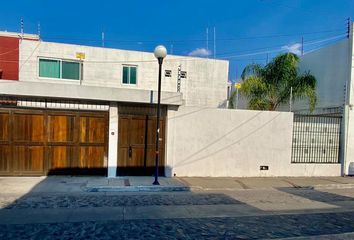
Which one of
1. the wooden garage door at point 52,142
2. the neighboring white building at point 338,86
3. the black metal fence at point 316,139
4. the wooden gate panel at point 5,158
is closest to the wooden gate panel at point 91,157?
the wooden garage door at point 52,142

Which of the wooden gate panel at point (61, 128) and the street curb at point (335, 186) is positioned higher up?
the wooden gate panel at point (61, 128)

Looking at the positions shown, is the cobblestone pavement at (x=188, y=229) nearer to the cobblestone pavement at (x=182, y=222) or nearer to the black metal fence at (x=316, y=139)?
the cobblestone pavement at (x=182, y=222)

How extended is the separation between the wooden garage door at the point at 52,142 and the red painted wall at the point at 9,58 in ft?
40.2

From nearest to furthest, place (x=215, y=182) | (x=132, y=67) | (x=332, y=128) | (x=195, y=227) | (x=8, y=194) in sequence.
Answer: (x=195, y=227)
(x=8, y=194)
(x=215, y=182)
(x=332, y=128)
(x=132, y=67)

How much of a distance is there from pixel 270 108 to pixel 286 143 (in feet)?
13.9

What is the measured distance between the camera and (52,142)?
11312 millimetres

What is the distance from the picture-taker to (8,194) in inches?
338

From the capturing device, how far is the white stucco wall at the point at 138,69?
19016 millimetres

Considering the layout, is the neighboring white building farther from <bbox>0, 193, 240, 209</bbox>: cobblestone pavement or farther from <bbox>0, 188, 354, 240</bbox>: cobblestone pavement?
<bbox>0, 193, 240, 209</bbox>: cobblestone pavement

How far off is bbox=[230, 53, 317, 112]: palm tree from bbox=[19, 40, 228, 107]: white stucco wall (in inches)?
216

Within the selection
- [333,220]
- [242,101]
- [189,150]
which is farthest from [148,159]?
[242,101]

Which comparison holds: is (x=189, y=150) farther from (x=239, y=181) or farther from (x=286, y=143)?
(x=286, y=143)

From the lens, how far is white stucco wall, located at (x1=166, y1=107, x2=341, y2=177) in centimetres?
1226

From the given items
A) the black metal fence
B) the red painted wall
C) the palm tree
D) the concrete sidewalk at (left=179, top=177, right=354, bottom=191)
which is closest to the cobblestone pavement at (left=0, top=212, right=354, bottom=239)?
the concrete sidewalk at (left=179, top=177, right=354, bottom=191)
